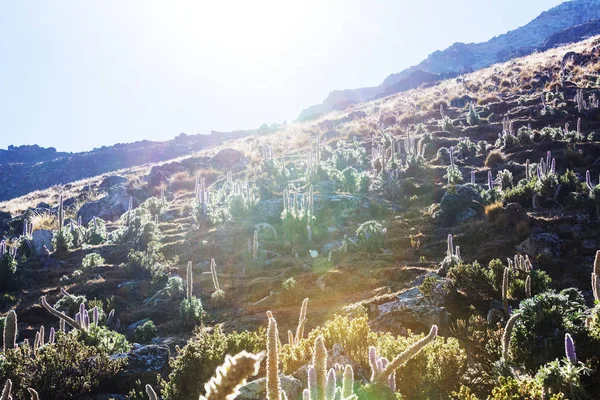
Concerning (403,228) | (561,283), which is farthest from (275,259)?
(561,283)

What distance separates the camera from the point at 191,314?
1246 cm

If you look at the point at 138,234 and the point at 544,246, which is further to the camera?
the point at 138,234

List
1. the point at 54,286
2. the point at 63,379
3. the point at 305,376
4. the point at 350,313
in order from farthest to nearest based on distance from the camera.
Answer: the point at 54,286
the point at 350,313
the point at 63,379
the point at 305,376

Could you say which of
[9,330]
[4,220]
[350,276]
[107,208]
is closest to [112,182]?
[107,208]

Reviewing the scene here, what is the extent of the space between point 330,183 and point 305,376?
2192cm

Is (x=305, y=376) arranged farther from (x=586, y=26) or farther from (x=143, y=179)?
(x=586, y=26)

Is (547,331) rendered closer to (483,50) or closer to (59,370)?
(59,370)

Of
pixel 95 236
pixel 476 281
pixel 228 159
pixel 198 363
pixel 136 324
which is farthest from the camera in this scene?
pixel 228 159

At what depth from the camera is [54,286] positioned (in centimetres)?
1695

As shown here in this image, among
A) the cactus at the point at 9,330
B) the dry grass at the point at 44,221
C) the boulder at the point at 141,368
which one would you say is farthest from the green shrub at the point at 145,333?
the dry grass at the point at 44,221

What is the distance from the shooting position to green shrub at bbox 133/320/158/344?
11.3 m

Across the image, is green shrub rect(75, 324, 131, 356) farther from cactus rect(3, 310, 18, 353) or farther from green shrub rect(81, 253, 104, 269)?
green shrub rect(81, 253, 104, 269)

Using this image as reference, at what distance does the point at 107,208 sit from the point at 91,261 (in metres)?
17.0

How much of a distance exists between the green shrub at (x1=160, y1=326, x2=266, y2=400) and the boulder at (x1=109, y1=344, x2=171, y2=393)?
1059 millimetres
